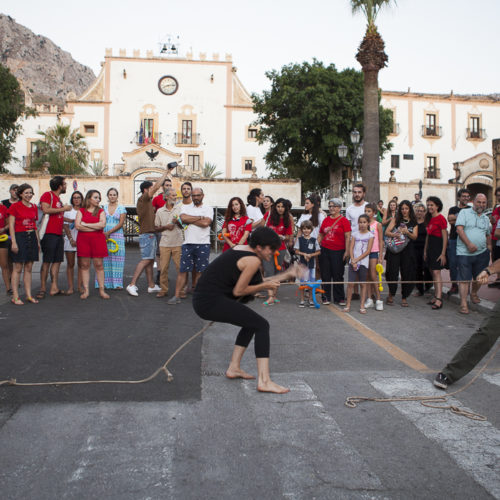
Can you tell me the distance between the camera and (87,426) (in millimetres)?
3656

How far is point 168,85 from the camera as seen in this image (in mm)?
49750

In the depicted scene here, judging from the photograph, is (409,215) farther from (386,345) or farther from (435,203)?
(386,345)

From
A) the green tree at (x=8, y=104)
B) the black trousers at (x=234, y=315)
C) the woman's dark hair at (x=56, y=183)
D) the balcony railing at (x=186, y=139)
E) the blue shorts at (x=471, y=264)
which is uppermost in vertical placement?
the balcony railing at (x=186, y=139)

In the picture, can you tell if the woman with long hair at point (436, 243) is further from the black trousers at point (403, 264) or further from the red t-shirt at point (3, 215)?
the red t-shirt at point (3, 215)

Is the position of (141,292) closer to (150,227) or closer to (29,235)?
(150,227)

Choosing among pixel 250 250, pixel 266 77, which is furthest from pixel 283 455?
pixel 266 77

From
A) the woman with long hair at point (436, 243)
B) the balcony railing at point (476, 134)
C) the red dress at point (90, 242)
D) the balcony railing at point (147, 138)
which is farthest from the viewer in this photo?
the balcony railing at point (476, 134)

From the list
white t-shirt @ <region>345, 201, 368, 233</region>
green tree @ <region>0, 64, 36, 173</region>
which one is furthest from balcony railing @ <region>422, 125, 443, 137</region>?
white t-shirt @ <region>345, 201, 368, 233</region>

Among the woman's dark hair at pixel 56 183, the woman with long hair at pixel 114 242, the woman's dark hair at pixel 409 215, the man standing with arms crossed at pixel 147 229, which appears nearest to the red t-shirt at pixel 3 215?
the woman's dark hair at pixel 56 183

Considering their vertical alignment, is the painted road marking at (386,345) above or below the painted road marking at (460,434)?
above

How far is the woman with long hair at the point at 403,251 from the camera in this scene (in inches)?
360

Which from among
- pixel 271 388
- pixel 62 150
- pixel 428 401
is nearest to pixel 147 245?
pixel 271 388

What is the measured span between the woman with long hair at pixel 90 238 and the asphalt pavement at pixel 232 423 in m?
2.29

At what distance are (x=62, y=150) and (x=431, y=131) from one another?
3357cm
